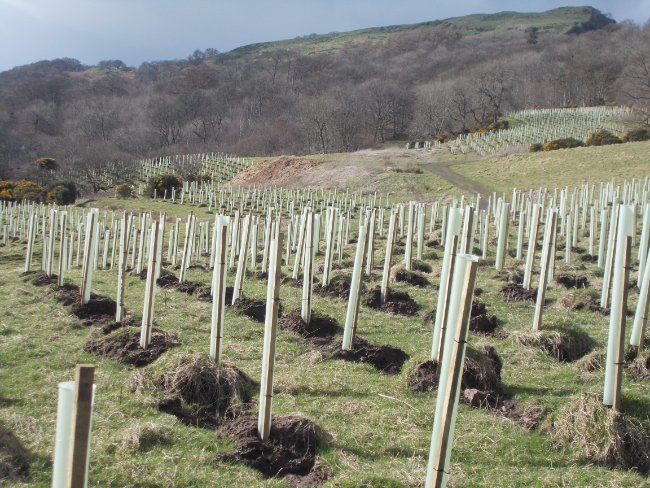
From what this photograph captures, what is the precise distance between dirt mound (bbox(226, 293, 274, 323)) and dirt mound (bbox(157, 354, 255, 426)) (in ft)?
14.2

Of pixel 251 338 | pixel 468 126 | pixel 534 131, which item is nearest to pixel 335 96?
pixel 468 126

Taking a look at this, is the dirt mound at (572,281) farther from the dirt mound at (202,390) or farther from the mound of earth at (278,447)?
the mound of earth at (278,447)

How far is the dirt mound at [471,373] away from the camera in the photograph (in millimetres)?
7359

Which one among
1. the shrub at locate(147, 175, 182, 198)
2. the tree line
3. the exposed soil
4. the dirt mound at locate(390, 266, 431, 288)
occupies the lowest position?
the exposed soil

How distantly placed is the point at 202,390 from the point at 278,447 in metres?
1.58

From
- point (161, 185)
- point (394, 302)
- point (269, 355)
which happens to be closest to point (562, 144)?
point (161, 185)

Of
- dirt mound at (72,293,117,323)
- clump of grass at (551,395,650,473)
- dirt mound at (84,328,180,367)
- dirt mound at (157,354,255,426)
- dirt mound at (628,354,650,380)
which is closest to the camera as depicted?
clump of grass at (551,395,650,473)

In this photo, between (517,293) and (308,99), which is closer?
(517,293)

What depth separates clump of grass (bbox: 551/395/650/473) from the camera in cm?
552

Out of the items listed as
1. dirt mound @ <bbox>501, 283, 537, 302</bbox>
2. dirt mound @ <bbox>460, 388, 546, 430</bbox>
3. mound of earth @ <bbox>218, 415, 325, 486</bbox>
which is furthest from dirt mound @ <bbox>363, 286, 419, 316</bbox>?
mound of earth @ <bbox>218, 415, 325, 486</bbox>

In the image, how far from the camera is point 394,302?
12.5 metres

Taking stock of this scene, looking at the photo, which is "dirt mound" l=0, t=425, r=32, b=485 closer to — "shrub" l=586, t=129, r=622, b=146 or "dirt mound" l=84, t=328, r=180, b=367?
"dirt mound" l=84, t=328, r=180, b=367

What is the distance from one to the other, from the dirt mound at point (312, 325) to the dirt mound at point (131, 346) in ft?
7.03

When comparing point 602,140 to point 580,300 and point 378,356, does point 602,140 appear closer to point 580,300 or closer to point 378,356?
point 580,300
